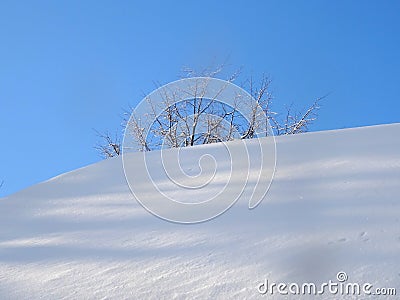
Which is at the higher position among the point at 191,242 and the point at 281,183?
the point at 281,183

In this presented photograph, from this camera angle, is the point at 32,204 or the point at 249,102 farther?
the point at 249,102

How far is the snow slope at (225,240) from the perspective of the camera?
168cm

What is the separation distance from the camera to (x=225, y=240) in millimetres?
2061

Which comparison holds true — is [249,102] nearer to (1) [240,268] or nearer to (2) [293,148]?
(2) [293,148]

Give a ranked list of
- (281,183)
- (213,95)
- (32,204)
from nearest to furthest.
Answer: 1. (281,183)
2. (32,204)
3. (213,95)

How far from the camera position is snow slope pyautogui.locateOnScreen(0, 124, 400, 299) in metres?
1.68

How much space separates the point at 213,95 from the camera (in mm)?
12812

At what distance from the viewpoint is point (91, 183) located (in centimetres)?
348

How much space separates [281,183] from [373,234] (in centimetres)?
93

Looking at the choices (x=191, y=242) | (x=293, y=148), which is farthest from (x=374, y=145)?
(x=191, y=242)

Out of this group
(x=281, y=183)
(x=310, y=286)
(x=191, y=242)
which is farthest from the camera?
(x=281, y=183)

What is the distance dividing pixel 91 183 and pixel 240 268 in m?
1.96

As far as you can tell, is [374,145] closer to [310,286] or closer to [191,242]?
[191,242]

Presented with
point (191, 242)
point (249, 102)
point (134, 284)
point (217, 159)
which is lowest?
point (134, 284)
